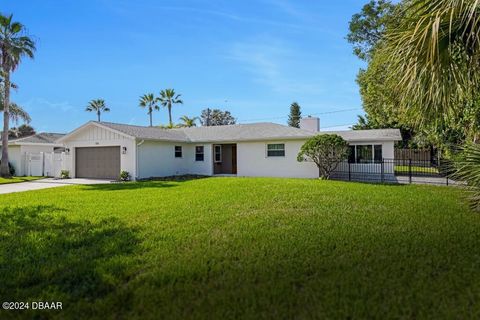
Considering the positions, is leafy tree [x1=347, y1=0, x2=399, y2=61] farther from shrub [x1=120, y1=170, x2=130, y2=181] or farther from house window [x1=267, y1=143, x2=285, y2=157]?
shrub [x1=120, y1=170, x2=130, y2=181]

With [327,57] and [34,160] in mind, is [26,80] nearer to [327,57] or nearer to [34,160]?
[34,160]

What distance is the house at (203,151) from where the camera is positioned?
18344 mm

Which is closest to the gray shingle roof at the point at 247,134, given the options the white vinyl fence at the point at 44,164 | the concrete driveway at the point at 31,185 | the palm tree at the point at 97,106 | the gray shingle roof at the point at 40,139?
the concrete driveway at the point at 31,185

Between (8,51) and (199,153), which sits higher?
(8,51)

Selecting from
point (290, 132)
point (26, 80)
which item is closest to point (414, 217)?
point (290, 132)

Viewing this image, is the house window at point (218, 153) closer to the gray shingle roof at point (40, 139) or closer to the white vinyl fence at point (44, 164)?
the white vinyl fence at point (44, 164)

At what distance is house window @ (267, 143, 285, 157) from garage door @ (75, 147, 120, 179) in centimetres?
929

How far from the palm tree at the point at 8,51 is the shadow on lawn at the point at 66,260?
59.7 ft

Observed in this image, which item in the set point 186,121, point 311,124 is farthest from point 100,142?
point 186,121

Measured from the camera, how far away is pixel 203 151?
71.5 ft

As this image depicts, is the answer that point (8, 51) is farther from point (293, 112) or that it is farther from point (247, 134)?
point (293, 112)

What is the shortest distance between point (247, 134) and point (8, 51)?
55.9ft

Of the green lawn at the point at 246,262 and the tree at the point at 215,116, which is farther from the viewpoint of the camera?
the tree at the point at 215,116

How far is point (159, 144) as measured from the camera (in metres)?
20.1
